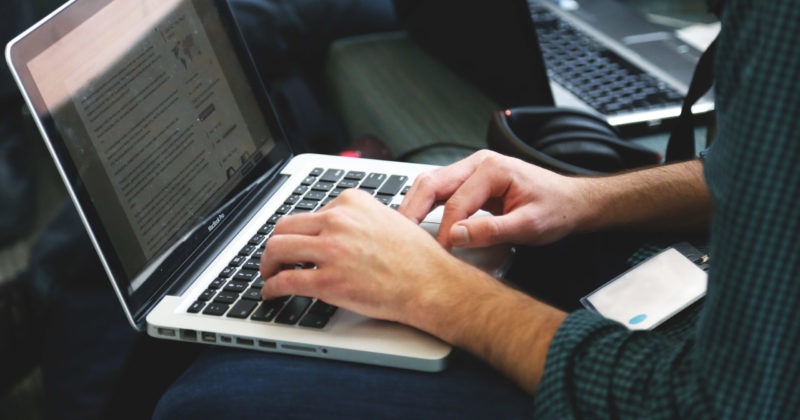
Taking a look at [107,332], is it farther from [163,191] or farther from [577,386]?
[577,386]

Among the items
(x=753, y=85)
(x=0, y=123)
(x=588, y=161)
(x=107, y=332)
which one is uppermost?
(x=753, y=85)

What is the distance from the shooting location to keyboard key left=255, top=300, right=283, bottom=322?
632 millimetres

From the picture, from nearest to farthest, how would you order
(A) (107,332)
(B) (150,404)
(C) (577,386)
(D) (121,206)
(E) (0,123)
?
(C) (577,386) → (D) (121,206) → (B) (150,404) → (A) (107,332) → (E) (0,123)

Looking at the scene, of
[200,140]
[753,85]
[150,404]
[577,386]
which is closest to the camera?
[753,85]

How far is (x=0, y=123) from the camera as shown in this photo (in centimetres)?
140

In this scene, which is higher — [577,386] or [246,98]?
[246,98]

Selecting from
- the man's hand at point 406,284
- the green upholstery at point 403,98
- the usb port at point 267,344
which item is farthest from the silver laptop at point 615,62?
the usb port at point 267,344

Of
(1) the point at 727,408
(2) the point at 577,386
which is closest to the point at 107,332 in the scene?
(2) the point at 577,386

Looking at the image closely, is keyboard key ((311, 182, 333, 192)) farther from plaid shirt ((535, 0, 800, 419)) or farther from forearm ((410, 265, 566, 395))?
plaid shirt ((535, 0, 800, 419))

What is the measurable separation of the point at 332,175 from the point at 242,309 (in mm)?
248

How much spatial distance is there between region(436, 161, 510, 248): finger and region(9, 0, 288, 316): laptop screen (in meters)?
0.26

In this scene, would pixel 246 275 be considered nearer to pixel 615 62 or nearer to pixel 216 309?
pixel 216 309

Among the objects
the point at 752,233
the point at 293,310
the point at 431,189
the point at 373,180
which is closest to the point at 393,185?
the point at 373,180

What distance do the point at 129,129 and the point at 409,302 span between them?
311mm
